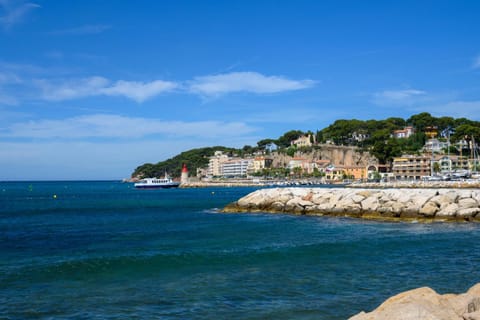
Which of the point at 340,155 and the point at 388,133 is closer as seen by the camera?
the point at 388,133

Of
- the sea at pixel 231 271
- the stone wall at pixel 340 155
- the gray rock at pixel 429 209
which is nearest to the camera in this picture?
the sea at pixel 231 271

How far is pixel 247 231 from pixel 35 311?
1383cm

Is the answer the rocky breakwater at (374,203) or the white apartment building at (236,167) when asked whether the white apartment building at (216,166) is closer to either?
the white apartment building at (236,167)

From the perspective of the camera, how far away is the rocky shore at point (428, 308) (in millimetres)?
5734

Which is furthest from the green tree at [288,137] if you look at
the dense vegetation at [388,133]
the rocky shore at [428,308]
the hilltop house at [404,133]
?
the rocky shore at [428,308]

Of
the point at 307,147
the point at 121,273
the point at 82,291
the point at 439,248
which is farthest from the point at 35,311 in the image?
the point at 307,147

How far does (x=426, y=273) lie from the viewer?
12.3 meters

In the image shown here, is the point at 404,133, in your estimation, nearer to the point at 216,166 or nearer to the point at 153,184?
the point at 153,184

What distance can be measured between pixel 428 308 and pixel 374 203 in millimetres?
23045

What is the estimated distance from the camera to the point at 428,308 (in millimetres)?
5945

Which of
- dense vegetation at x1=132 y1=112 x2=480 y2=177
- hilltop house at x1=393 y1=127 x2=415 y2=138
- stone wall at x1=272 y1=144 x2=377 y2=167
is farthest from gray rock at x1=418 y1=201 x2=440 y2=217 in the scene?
hilltop house at x1=393 y1=127 x2=415 y2=138

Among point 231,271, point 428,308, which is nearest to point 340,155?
point 231,271

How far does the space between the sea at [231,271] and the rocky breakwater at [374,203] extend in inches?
81.5

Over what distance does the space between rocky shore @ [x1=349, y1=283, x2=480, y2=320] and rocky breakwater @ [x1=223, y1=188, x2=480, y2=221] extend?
60.2 ft
